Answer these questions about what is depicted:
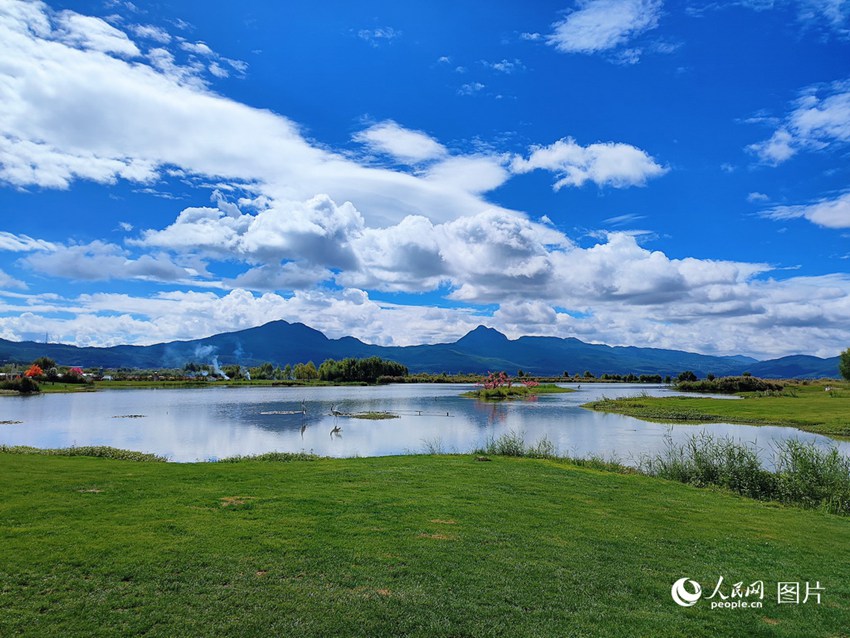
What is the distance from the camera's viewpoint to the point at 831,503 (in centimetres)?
1789

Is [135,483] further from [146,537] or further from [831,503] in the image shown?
[831,503]

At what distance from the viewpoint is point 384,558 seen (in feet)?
33.0

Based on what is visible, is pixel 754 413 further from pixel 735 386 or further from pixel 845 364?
pixel 845 364

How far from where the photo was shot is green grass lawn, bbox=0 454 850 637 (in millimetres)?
7730

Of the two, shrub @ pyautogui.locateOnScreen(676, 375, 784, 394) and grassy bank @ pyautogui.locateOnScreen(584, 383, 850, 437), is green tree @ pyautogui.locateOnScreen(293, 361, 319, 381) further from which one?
grassy bank @ pyautogui.locateOnScreen(584, 383, 850, 437)

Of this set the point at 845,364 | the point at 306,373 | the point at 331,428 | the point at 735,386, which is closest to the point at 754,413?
the point at 331,428

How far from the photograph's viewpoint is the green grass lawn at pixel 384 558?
25.4 ft

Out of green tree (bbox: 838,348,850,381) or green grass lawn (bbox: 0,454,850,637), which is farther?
green tree (bbox: 838,348,850,381)

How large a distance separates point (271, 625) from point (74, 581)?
12.0 ft

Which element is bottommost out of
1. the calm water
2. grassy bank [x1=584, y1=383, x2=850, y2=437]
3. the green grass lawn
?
the calm water

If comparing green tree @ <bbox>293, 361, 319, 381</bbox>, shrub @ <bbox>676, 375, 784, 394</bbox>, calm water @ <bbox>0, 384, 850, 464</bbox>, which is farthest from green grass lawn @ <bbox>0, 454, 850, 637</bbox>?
green tree @ <bbox>293, 361, 319, 381</bbox>

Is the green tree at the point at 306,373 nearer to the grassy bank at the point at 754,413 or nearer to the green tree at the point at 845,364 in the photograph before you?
the grassy bank at the point at 754,413

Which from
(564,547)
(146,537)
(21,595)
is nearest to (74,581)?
(21,595)

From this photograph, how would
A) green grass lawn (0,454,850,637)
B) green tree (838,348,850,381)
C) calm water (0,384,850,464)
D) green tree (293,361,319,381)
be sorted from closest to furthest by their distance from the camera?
green grass lawn (0,454,850,637), calm water (0,384,850,464), green tree (838,348,850,381), green tree (293,361,319,381)
